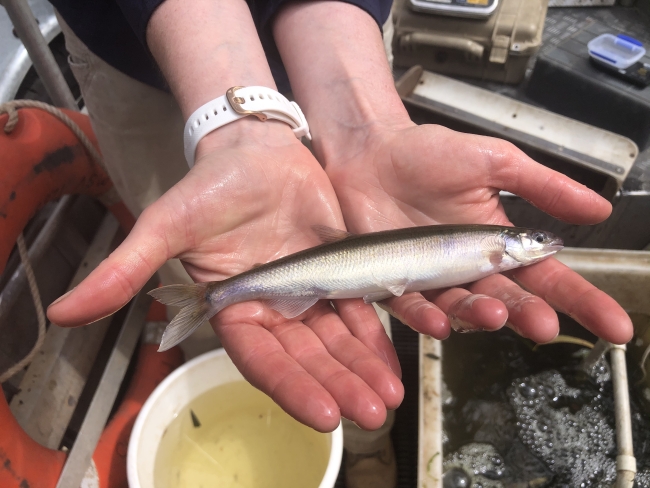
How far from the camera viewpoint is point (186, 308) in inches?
63.3

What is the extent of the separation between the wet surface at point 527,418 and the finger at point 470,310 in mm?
981

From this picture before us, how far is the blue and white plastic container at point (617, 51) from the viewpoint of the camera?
3035mm

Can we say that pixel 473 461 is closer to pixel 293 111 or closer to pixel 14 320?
pixel 293 111

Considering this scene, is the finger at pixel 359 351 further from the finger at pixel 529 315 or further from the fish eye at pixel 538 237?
the fish eye at pixel 538 237

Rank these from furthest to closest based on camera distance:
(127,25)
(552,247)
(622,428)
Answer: (622,428), (127,25), (552,247)

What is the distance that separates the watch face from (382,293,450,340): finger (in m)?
2.40

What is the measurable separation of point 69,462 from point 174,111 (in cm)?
184

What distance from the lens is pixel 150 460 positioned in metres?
2.14

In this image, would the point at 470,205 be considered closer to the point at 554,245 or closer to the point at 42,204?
the point at 554,245

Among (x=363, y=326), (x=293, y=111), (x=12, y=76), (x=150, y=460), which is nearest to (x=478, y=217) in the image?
(x=363, y=326)

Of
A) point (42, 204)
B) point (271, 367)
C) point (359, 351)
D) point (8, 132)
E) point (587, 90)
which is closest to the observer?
point (271, 367)

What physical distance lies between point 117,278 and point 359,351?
772mm

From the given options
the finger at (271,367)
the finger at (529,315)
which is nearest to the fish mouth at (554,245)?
the finger at (529,315)

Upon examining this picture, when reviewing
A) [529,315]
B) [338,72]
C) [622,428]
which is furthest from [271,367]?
[622,428]
